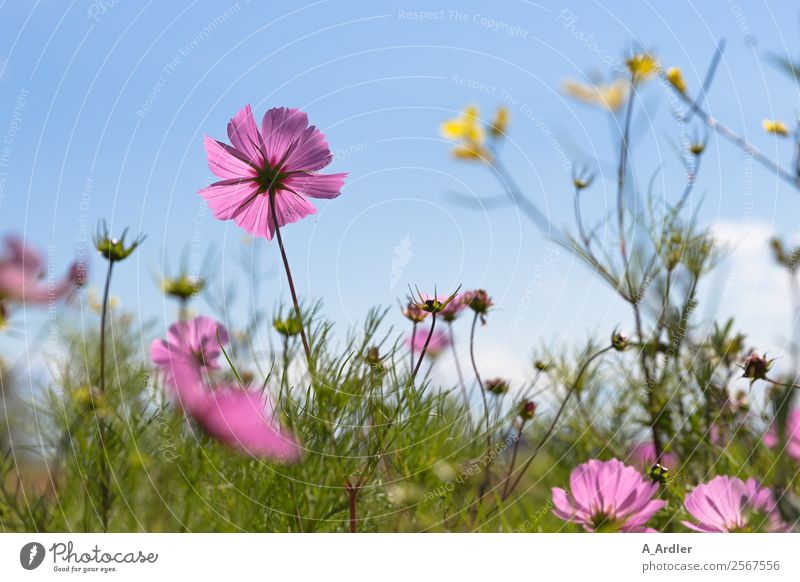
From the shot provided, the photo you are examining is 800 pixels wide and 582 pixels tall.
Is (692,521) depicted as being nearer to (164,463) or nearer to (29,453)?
(164,463)

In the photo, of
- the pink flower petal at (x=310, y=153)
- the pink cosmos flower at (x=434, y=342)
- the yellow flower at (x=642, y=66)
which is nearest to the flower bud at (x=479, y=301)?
the pink cosmos flower at (x=434, y=342)

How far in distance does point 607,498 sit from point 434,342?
17 cm

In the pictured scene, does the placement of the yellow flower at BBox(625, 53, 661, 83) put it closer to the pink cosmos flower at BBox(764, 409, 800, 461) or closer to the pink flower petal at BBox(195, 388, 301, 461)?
the pink cosmos flower at BBox(764, 409, 800, 461)

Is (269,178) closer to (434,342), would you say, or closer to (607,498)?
(434,342)

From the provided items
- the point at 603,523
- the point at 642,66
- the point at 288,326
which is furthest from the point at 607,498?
the point at 642,66

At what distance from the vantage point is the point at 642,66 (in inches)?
25.0

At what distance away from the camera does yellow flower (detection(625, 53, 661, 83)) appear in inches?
24.7

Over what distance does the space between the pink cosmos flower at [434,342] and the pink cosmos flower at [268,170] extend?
0.46 feet

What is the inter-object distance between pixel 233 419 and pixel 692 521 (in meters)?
0.37

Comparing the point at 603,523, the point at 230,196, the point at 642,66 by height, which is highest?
the point at 642,66

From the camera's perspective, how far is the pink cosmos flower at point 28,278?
0.53 metres

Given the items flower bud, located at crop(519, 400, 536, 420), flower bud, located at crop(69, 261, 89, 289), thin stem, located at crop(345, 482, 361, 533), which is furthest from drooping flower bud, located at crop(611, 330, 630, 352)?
flower bud, located at crop(69, 261, 89, 289)
